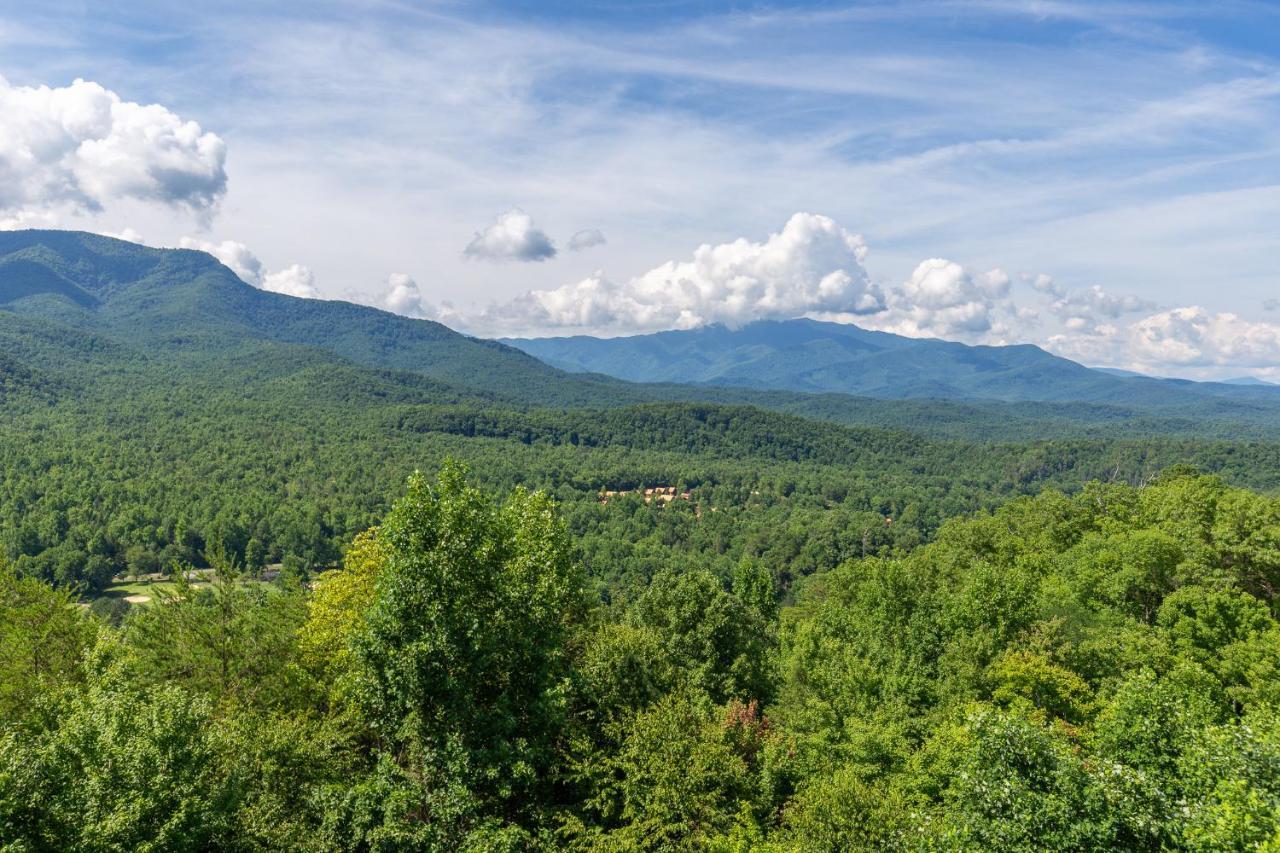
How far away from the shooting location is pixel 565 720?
62.6 ft

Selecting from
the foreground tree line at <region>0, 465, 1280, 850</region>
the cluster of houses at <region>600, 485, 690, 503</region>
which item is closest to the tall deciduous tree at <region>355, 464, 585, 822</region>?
the foreground tree line at <region>0, 465, 1280, 850</region>

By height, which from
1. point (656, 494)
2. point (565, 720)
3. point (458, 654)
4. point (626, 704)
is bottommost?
point (656, 494)

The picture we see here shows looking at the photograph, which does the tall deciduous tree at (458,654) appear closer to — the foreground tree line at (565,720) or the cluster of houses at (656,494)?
→ the foreground tree line at (565,720)

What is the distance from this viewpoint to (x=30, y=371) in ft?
592

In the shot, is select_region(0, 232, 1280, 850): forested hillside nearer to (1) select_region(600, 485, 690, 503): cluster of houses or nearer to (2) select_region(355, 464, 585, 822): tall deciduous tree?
(2) select_region(355, 464, 585, 822): tall deciduous tree

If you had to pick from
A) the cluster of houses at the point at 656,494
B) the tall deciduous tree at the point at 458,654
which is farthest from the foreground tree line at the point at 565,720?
the cluster of houses at the point at 656,494

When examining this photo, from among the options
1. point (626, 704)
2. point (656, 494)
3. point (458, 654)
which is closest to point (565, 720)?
point (626, 704)

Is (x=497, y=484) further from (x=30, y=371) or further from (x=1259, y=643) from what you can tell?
(x=30, y=371)

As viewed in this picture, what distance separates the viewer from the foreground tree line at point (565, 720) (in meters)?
13.5

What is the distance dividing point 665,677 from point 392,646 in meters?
10.3

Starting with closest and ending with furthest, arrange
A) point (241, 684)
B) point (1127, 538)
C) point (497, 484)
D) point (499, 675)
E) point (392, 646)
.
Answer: point (392, 646), point (499, 675), point (241, 684), point (1127, 538), point (497, 484)

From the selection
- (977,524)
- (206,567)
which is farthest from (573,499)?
(977,524)

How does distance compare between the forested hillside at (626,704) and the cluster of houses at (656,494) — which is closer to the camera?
the forested hillside at (626,704)

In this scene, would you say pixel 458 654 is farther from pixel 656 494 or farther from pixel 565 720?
pixel 656 494
